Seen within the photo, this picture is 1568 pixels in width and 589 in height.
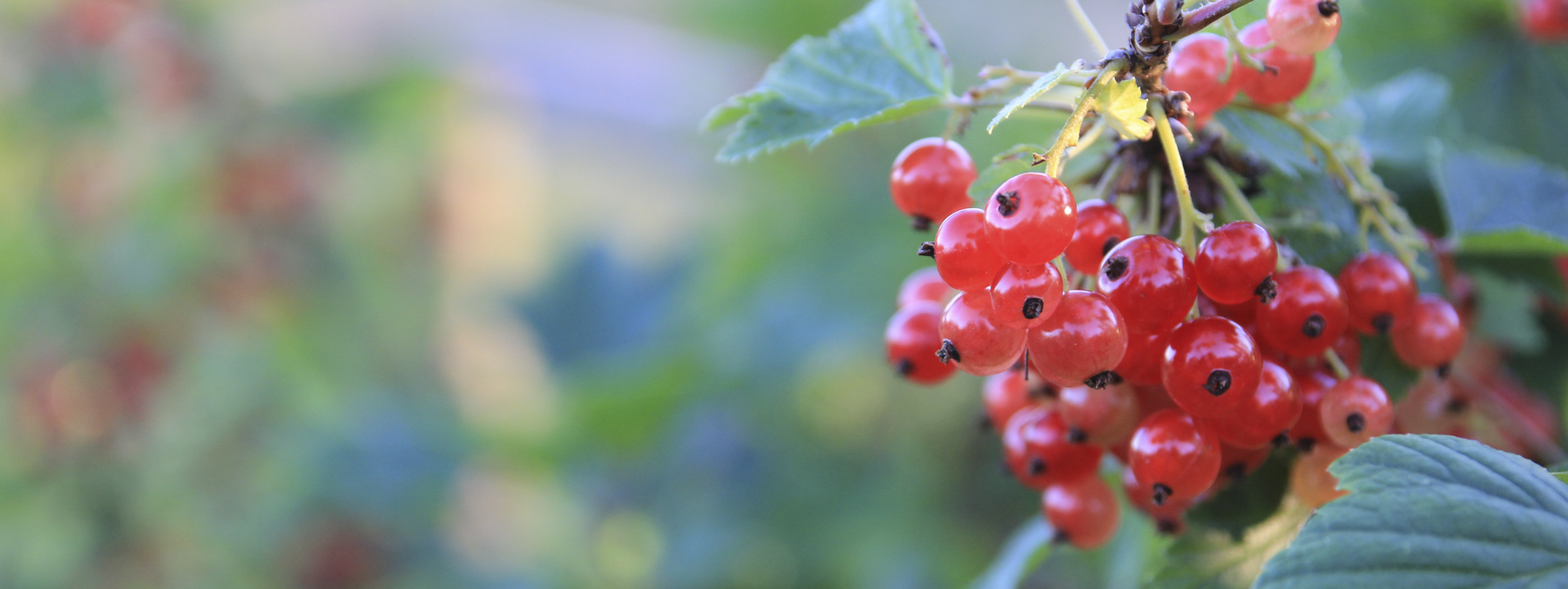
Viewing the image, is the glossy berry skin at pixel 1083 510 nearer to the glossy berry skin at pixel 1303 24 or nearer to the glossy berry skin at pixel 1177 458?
the glossy berry skin at pixel 1177 458

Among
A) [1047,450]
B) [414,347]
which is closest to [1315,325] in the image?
[1047,450]

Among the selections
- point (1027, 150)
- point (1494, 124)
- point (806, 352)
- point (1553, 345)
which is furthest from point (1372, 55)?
point (806, 352)

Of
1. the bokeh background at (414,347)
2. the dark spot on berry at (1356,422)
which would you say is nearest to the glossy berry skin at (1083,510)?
the dark spot on berry at (1356,422)

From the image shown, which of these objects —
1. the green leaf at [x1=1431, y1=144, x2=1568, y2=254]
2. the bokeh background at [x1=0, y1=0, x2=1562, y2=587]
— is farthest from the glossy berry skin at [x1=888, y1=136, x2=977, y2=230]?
the bokeh background at [x1=0, y1=0, x2=1562, y2=587]

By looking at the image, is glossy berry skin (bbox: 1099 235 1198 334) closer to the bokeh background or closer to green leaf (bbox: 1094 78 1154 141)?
green leaf (bbox: 1094 78 1154 141)

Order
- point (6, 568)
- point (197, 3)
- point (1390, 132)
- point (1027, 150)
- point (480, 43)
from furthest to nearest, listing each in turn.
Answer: point (480, 43) → point (197, 3) → point (6, 568) → point (1390, 132) → point (1027, 150)

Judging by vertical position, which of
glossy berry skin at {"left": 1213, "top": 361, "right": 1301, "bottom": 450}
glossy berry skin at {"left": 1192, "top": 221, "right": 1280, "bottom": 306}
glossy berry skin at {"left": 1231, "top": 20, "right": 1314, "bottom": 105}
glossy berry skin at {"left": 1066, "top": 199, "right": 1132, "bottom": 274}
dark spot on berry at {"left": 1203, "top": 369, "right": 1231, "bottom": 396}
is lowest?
glossy berry skin at {"left": 1213, "top": 361, "right": 1301, "bottom": 450}

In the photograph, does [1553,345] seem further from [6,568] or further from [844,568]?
[6,568]
